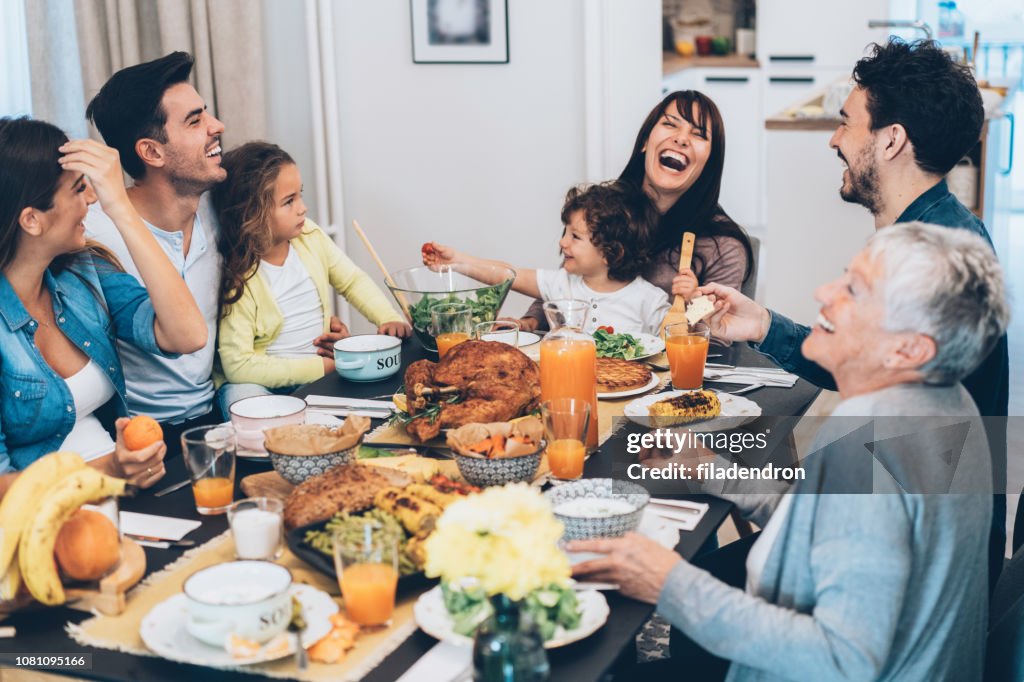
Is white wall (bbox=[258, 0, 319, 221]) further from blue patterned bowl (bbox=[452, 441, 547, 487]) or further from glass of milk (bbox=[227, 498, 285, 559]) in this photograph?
glass of milk (bbox=[227, 498, 285, 559])

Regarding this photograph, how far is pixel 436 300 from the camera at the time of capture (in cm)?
247

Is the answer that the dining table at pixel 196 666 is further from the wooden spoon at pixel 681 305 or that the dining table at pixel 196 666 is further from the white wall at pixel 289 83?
the white wall at pixel 289 83

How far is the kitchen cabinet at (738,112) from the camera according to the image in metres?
7.08

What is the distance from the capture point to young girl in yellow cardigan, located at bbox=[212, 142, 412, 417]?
9.16ft

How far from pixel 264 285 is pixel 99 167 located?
2.35 feet

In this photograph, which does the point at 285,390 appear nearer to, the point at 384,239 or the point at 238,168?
the point at 238,168

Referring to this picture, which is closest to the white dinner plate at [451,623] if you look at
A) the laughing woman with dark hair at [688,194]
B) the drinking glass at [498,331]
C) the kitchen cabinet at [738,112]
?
the drinking glass at [498,331]

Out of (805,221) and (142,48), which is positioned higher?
(142,48)

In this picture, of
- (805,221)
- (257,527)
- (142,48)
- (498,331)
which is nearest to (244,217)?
(498,331)

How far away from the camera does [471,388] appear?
1.99 meters

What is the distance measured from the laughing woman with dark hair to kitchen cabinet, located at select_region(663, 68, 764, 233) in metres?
4.14

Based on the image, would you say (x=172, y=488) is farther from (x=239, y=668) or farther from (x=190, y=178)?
(x=190, y=178)

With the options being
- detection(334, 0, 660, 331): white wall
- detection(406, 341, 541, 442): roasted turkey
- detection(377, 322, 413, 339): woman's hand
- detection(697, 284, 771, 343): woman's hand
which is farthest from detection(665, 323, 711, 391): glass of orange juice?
detection(334, 0, 660, 331): white wall

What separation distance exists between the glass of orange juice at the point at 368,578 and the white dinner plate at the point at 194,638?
43mm
